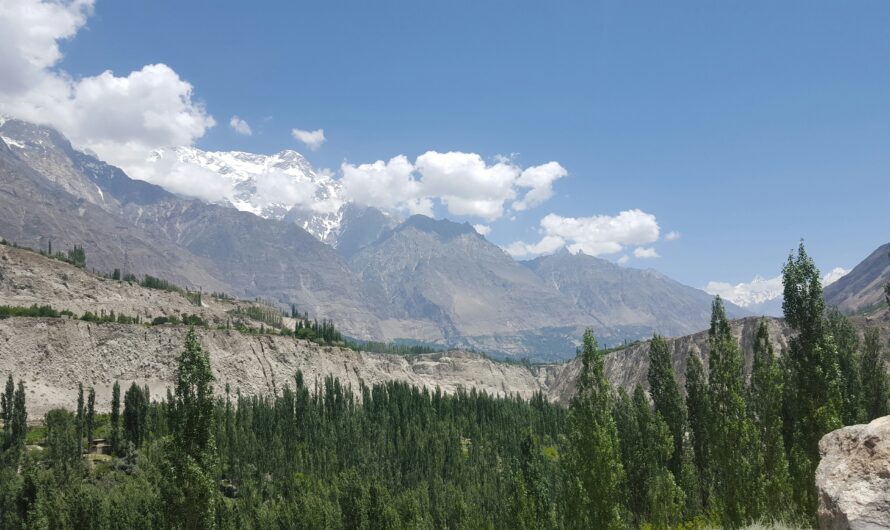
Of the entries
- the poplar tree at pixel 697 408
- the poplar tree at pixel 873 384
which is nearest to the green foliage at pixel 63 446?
the poplar tree at pixel 697 408

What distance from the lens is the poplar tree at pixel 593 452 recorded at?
33469 mm

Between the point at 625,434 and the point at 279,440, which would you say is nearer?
the point at 625,434

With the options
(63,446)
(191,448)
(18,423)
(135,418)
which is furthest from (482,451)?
(191,448)

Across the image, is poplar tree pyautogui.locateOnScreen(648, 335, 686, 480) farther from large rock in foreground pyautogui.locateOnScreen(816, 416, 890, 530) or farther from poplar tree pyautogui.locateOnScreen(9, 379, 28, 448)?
poplar tree pyautogui.locateOnScreen(9, 379, 28, 448)

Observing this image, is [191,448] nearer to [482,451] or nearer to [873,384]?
[873,384]

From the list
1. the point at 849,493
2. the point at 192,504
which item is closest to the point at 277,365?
the point at 192,504

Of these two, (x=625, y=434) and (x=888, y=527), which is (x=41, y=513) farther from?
(x=888, y=527)

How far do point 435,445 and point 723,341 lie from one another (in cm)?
8366

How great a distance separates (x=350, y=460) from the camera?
104 m

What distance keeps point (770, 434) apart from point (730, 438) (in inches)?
102

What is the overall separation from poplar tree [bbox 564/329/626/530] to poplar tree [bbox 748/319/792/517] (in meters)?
7.40

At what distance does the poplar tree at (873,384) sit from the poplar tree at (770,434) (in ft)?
96.7

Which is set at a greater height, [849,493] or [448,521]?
[849,493]

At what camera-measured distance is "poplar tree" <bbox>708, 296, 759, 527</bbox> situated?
3138cm
